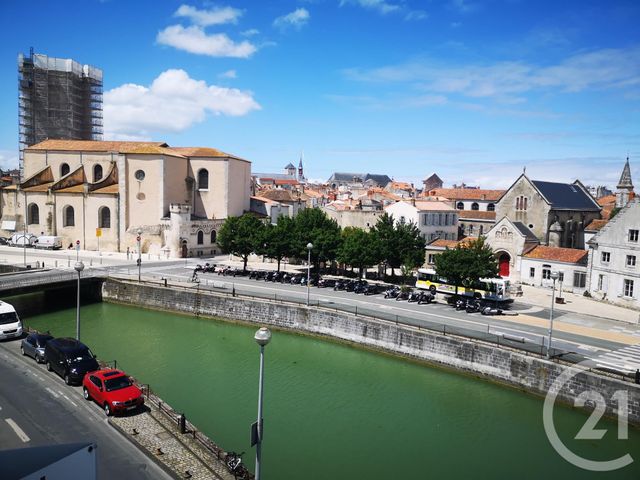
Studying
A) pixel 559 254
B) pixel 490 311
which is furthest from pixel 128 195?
pixel 559 254

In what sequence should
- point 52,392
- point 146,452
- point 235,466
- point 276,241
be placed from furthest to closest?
point 276,241 → point 52,392 → point 146,452 → point 235,466

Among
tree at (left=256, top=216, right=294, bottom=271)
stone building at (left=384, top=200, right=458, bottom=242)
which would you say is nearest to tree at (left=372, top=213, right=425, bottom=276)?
tree at (left=256, top=216, right=294, bottom=271)

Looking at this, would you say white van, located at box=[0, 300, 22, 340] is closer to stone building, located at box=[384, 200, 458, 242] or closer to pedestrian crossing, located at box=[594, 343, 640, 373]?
pedestrian crossing, located at box=[594, 343, 640, 373]

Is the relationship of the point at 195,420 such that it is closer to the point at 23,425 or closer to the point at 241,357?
the point at 23,425

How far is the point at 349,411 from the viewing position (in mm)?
21656

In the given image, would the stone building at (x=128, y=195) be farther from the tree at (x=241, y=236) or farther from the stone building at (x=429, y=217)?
the stone building at (x=429, y=217)

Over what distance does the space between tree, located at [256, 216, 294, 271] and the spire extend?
161ft

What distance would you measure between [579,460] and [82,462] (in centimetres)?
1701

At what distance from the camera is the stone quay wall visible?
71.1 feet

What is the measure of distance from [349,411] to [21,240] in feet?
174

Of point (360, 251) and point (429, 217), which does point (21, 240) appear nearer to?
point (360, 251)

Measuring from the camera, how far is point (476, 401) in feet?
75.8

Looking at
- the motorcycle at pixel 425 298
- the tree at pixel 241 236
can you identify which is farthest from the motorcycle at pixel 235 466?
the tree at pixel 241 236

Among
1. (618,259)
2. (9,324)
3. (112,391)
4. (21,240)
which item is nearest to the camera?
(112,391)
